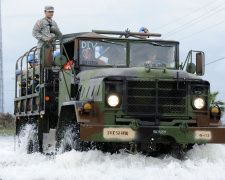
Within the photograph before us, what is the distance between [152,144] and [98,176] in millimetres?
1520

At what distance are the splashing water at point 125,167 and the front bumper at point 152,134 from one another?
1.37ft

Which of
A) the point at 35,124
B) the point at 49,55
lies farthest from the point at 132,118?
the point at 35,124

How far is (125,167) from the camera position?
9.62 meters

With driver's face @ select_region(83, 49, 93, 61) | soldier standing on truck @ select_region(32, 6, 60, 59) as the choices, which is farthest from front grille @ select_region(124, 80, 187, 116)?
soldier standing on truck @ select_region(32, 6, 60, 59)

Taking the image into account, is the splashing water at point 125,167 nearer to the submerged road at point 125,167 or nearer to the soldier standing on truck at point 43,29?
the submerged road at point 125,167

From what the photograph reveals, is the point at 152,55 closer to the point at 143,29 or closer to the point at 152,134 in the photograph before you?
the point at 143,29

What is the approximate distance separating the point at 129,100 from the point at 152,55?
6.82 feet

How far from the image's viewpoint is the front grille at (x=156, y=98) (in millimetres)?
9945

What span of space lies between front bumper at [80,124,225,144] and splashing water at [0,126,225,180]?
417mm

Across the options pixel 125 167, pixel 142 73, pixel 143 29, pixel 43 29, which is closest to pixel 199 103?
pixel 142 73

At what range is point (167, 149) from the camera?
10867 millimetres

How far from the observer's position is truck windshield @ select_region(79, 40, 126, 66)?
1134 cm

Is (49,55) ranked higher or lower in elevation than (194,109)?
higher

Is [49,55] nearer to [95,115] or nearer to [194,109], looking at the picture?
[95,115]
